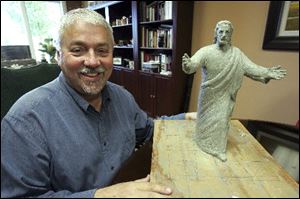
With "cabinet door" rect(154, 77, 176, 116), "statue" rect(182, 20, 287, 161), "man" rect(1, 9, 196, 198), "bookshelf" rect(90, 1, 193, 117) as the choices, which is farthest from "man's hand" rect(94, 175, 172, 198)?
"cabinet door" rect(154, 77, 176, 116)

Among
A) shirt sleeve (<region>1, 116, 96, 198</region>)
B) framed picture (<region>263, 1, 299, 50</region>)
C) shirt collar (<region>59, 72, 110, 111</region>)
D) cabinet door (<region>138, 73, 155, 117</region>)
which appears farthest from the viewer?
cabinet door (<region>138, 73, 155, 117</region>)

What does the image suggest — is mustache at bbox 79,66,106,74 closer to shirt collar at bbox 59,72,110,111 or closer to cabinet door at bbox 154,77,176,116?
shirt collar at bbox 59,72,110,111

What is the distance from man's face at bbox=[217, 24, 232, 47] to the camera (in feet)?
2.10

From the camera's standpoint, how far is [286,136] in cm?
88

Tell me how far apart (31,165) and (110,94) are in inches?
18.6

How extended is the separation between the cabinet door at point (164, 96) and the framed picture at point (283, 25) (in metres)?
0.96

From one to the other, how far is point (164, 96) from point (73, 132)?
65.0 inches

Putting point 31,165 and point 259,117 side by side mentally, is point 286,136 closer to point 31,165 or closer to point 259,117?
point 31,165

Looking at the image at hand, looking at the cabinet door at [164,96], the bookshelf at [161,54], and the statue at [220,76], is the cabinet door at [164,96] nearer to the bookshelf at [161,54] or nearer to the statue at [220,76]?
the bookshelf at [161,54]

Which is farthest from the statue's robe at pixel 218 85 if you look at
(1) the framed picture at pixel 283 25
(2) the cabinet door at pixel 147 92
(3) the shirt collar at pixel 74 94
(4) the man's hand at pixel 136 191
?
(2) the cabinet door at pixel 147 92

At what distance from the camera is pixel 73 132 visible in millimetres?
684

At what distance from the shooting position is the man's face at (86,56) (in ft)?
2.11

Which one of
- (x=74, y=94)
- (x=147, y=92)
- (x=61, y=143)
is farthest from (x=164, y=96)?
(x=61, y=143)

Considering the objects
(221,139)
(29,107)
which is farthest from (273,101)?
(29,107)
